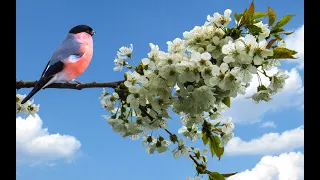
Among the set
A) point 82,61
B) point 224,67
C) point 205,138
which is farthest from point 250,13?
point 82,61

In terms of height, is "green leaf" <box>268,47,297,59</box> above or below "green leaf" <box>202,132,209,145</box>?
above

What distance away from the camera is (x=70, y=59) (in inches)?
65.4

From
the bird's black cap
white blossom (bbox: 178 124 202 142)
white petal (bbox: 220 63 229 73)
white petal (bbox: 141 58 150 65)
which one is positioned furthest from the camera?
the bird's black cap

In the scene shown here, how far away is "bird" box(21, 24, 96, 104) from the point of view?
1421 millimetres

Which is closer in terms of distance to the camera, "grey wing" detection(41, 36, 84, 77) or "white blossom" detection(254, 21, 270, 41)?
"white blossom" detection(254, 21, 270, 41)

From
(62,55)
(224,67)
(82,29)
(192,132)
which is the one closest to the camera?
(224,67)

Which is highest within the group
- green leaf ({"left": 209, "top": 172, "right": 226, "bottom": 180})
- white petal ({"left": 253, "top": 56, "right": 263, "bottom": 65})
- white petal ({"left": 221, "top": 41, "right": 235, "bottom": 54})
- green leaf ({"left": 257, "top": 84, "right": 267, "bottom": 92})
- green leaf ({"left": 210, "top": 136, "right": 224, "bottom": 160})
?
white petal ({"left": 221, "top": 41, "right": 235, "bottom": 54})

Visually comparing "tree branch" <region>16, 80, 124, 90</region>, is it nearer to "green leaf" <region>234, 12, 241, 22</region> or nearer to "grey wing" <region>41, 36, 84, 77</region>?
"grey wing" <region>41, 36, 84, 77</region>

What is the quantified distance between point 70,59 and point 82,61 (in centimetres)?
7

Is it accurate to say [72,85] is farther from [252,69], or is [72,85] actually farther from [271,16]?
[271,16]

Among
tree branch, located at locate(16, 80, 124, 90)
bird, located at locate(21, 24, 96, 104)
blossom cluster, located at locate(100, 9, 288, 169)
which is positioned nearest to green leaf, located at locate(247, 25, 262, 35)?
blossom cluster, located at locate(100, 9, 288, 169)
